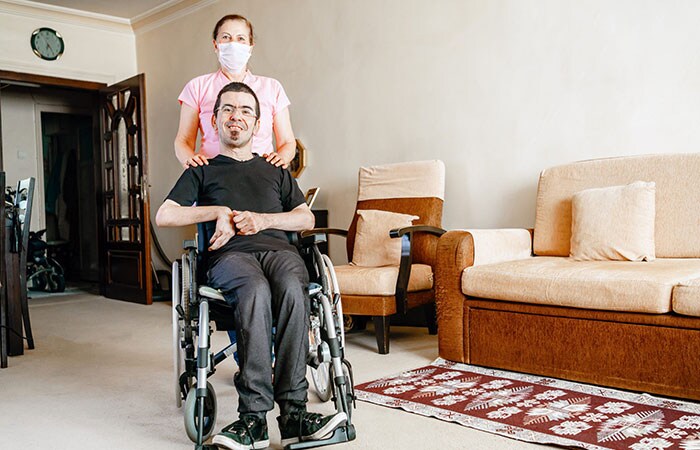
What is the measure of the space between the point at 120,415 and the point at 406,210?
1.94m

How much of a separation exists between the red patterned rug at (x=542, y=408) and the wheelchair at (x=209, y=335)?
0.35 m

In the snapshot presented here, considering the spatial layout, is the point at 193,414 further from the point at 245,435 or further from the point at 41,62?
the point at 41,62

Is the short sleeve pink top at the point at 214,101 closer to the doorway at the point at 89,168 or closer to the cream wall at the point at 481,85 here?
the cream wall at the point at 481,85

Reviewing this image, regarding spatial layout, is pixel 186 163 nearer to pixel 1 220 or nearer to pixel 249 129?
pixel 249 129

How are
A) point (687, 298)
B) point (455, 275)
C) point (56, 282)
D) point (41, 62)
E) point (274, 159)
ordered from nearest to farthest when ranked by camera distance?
point (687, 298)
point (274, 159)
point (455, 275)
point (41, 62)
point (56, 282)

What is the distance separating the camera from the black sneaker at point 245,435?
1771 millimetres

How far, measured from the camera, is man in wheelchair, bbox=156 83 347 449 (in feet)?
6.07

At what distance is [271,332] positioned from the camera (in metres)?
1.93

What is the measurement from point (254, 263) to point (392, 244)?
1552mm

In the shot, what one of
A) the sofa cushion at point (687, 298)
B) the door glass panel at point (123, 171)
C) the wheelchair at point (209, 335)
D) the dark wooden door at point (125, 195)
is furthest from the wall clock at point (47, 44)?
the sofa cushion at point (687, 298)

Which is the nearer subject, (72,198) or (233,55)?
(233,55)

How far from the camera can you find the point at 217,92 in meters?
2.70

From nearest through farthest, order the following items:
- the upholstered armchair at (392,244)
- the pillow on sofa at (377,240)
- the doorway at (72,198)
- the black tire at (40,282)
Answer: the upholstered armchair at (392,244), the pillow on sofa at (377,240), the black tire at (40,282), the doorway at (72,198)

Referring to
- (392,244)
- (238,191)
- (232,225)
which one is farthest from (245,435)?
(392,244)
